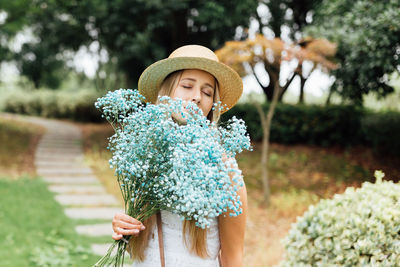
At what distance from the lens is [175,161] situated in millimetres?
1310

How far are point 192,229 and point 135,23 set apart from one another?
9.84 meters

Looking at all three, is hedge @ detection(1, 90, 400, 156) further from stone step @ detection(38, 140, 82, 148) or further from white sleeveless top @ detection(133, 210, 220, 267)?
white sleeveless top @ detection(133, 210, 220, 267)

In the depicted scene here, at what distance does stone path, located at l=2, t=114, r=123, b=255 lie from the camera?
6529 millimetres

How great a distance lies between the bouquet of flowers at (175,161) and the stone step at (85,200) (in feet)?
20.4

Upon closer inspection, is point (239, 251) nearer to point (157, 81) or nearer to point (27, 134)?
point (157, 81)

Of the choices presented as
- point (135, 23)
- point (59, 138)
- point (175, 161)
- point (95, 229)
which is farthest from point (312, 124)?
point (175, 161)

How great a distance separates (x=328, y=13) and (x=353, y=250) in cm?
664

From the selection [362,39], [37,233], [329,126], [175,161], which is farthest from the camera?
[329,126]

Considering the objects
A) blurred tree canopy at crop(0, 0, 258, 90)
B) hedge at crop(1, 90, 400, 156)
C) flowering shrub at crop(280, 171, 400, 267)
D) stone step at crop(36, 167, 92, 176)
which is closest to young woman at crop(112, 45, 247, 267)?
flowering shrub at crop(280, 171, 400, 267)

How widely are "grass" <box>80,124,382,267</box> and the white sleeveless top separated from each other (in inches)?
144

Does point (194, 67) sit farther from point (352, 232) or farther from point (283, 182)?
point (283, 182)

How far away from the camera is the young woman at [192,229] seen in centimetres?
168

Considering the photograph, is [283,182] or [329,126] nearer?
[283,182]

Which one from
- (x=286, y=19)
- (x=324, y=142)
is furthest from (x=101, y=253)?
(x=286, y=19)
